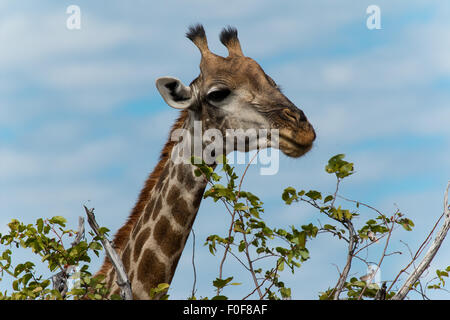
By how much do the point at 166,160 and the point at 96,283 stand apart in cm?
330

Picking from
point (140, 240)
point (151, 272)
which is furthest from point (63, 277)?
point (140, 240)

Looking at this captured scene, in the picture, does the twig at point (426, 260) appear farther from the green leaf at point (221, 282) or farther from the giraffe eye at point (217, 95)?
the giraffe eye at point (217, 95)

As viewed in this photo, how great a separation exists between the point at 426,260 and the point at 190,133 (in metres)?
3.68

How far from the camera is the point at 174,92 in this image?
866 cm

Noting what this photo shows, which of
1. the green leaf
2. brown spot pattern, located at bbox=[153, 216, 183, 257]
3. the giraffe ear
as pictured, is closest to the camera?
the green leaf

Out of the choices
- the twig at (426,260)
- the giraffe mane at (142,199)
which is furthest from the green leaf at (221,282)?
the giraffe mane at (142,199)

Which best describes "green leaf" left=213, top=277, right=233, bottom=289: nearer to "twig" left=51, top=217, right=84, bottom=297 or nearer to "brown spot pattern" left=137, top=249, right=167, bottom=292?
"twig" left=51, top=217, right=84, bottom=297

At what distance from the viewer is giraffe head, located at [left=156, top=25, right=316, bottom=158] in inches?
335

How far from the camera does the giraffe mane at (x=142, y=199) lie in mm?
8958

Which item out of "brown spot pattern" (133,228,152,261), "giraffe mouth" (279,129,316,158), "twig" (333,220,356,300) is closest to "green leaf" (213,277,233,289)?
"twig" (333,220,356,300)
